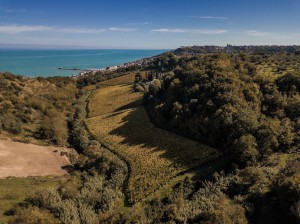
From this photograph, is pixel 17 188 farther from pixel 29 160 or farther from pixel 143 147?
pixel 143 147

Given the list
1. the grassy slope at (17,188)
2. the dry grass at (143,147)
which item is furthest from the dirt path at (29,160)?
the dry grass at (143,147)

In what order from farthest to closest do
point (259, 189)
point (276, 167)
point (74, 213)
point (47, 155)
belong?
point (47, 155)
point (276, 167)
point (259, 189)
point (74, 213)

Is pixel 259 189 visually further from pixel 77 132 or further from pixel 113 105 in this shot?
pixel 113 105

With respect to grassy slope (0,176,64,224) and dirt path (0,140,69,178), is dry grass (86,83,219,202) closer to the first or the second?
dirt path (0,140,69,178)

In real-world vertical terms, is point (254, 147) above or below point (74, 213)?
above

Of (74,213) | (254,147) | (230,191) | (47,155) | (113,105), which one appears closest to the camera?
(74,213)

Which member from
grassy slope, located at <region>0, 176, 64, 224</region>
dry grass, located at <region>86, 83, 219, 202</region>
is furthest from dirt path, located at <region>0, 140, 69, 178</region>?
dry grass, located at <region>86, 83, 219, 202</region>

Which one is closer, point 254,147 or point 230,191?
point 230,191

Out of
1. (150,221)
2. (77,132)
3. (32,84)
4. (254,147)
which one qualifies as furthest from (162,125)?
(32,84)
